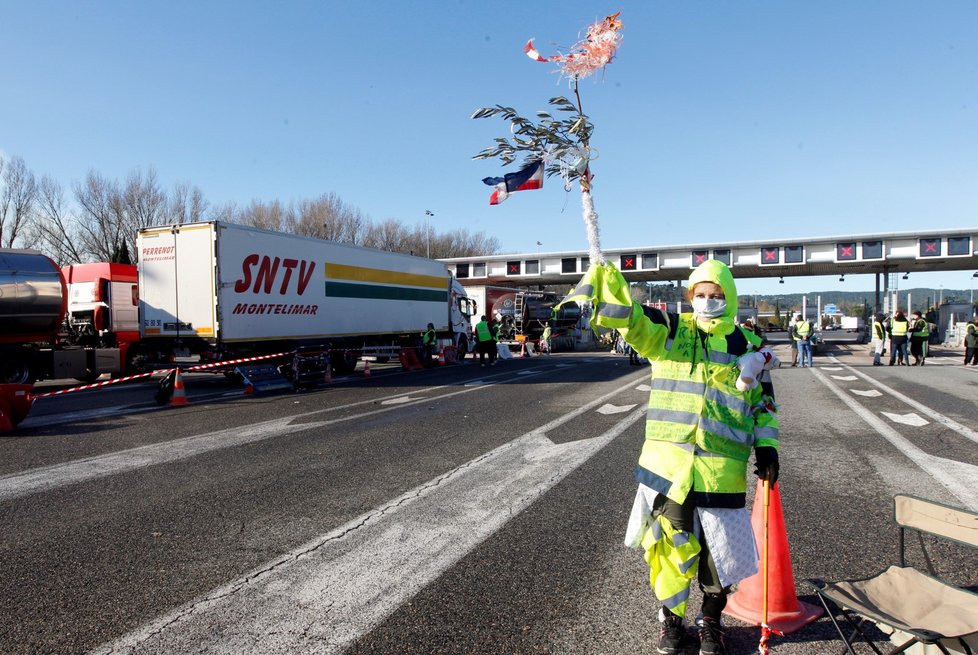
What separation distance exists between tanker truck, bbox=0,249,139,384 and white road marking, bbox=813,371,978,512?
17.0m

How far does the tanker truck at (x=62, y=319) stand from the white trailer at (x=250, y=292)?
1.68 metres

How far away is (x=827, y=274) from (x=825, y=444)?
44231mm

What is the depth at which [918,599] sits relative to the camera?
115 inches

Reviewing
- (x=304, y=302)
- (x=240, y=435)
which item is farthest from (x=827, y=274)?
(x=240, y=435)

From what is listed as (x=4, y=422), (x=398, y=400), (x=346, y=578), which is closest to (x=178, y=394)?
(x=4, y=422)

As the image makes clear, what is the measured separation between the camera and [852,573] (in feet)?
13.5

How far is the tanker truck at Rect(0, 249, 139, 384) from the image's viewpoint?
1500cm

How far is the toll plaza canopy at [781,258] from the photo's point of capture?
3662 cm

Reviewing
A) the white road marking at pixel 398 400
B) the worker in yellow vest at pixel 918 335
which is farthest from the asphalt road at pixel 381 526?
the worker in yellow vest at pixel 918 335

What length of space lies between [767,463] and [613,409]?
8612mm

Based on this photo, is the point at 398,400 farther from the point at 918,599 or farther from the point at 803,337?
the point at 803,337

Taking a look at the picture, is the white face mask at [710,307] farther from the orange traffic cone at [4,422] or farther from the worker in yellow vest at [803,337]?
the worker in yellow vest at [803,337]

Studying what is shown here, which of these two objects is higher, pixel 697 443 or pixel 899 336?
pixel 697 443

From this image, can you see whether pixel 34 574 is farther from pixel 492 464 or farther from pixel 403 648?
pixel 492 464
